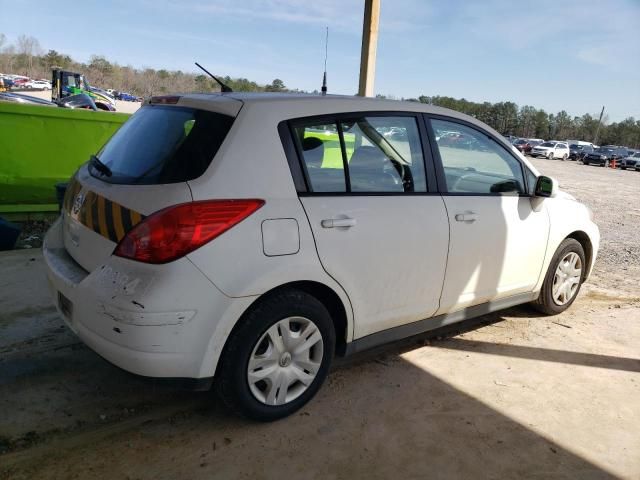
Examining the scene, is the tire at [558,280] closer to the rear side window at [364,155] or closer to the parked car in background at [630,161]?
the rear side window at [364,155]

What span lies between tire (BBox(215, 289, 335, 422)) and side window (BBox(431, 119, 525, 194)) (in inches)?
52.6

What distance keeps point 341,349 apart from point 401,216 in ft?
2.80

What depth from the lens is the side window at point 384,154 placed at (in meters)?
3.00

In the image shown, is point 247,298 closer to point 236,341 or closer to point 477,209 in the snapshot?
point 236,341

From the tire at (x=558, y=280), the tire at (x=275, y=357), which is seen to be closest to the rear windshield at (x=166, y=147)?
the tire at (x=275, y=357)

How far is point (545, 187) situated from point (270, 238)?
94.5 inches

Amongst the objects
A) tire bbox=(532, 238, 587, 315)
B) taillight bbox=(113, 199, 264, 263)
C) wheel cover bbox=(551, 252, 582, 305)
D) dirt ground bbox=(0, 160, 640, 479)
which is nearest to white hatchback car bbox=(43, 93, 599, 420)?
taillight bbox=(113, 199, 264, 263)

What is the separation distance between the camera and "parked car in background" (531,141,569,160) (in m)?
44.6

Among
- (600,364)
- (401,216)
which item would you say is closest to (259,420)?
(401,216)

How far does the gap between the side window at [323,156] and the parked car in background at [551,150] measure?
4613 cm

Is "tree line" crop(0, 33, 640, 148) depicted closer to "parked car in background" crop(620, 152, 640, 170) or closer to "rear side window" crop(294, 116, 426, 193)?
"parked car in background" crop(620, 152, 640, 170)

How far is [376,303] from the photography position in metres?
3.06

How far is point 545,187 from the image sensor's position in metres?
3.90

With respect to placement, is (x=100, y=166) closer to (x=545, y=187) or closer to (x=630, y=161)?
(x=545, y=187)
